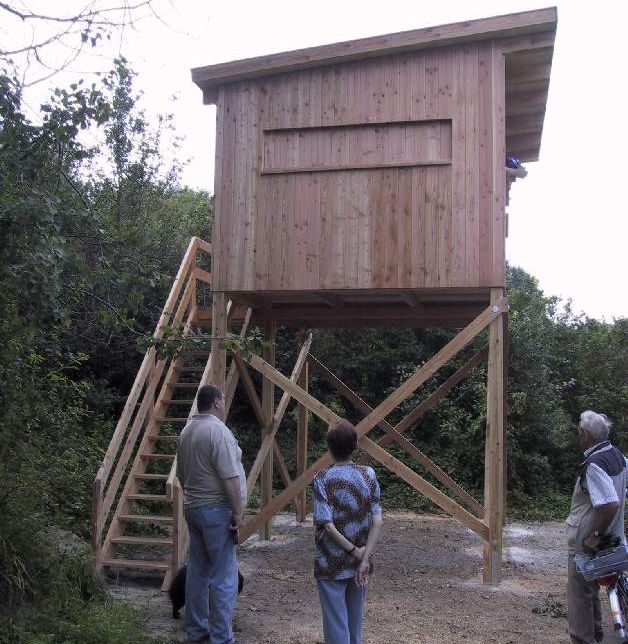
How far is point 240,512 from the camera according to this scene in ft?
18.0

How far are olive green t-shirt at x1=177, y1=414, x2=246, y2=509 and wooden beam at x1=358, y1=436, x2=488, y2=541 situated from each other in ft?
8.83

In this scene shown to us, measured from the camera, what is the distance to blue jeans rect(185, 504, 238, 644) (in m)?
5.42

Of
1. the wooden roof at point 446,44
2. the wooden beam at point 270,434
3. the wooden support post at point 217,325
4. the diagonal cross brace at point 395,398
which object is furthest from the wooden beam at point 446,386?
the wooden roof at point 446,44

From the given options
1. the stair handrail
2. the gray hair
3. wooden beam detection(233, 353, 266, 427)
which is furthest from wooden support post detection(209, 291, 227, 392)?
the gray hair

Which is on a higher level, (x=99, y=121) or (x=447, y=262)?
(x=99, y=121)

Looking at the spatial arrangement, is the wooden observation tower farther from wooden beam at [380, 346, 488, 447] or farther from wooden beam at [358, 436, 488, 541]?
wooden beam at [380, 346, 488, 447]

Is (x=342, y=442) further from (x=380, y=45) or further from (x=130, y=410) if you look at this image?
(x=380, y=45)

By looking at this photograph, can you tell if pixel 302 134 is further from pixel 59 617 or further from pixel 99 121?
pixel 59 617

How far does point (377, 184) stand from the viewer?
8.21m

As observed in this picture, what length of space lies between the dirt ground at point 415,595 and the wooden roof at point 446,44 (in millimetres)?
5570

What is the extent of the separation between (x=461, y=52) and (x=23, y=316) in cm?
527

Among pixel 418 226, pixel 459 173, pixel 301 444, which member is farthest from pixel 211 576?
pixel 301 444

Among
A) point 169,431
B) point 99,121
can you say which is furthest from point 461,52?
point 169,431

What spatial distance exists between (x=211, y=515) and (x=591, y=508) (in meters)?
2.65
